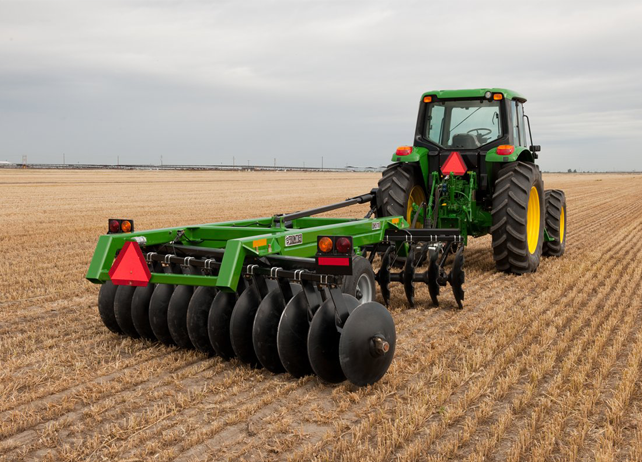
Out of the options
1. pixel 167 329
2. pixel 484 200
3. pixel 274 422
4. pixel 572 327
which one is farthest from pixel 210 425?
pixel 484 200

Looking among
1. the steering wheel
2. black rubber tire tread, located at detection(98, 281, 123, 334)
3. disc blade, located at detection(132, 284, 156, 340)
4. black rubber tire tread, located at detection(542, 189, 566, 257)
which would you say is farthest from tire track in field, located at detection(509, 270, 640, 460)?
black rubber tire tread, located at detection(542, 189, 566, 257)

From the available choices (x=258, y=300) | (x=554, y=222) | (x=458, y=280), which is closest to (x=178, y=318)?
(x=258, y=300)

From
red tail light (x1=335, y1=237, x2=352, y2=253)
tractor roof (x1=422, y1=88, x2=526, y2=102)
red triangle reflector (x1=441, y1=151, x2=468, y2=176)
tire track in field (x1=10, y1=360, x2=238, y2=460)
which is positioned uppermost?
tractor roof (x1=422, y1=88, x2=526, y2=102)

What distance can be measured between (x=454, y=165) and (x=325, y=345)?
4369 mm

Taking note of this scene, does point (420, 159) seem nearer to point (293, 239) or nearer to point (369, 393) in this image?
point (293, 239)

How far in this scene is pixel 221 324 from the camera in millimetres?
4168

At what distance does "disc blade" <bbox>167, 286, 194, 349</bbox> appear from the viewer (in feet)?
14.4

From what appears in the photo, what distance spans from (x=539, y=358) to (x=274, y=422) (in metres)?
2.06

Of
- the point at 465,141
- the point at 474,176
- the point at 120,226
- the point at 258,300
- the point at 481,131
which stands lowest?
the point at 258,300

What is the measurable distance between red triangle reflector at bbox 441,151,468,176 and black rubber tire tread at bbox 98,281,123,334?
4299mm

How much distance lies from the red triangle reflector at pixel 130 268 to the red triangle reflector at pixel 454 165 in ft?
Answer: 14.6

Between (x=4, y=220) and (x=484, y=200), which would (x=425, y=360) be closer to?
(x=484, y=200)

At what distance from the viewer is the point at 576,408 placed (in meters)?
3.45

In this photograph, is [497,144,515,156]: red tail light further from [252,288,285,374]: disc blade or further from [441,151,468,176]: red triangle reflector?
[252,288,285,374]: disc blade
